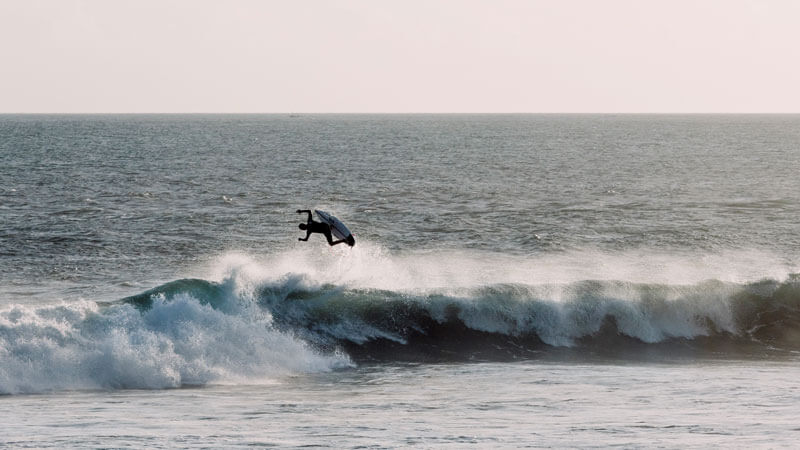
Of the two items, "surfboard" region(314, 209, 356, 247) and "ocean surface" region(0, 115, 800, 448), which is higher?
"surfboard" region(314, 209, 356, 247)

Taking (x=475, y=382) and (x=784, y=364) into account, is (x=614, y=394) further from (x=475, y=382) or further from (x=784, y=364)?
(x=784, y=364)

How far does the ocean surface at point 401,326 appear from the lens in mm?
16609

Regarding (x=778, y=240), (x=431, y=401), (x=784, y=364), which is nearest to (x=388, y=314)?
(x=431, y=401)

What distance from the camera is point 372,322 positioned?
1024 inches

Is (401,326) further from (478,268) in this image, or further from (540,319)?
(478,268)

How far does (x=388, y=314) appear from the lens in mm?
26328

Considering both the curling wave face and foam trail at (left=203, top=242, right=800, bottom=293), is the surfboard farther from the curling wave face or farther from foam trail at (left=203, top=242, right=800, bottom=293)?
foam trail at (left=203, top=242, right=800, bottom=293)

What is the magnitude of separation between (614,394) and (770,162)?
79.2 m

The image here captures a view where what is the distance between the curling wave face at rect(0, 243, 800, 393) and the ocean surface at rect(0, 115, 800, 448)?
66 millimetres

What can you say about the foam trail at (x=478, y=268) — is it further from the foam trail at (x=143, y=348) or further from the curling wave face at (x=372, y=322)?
the foam trail at (x=143, y=348)

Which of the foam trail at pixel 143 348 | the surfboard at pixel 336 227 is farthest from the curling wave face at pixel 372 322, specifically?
the surfboard at pixel 336 227

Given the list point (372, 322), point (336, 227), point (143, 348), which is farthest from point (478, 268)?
point (143, 348)

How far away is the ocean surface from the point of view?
16609 millimetres

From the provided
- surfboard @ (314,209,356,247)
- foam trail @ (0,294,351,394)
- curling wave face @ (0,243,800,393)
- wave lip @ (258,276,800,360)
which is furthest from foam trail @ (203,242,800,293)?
surfboard @ (314,209,356,247)
